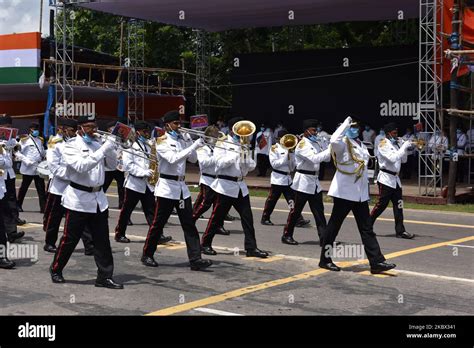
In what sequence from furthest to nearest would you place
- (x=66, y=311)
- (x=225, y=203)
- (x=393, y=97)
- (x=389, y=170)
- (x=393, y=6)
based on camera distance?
(x=393, y=97)
(x=393, y=6)
(x=389, y=170)
(x=225, y=203)
(x=66, y=311)

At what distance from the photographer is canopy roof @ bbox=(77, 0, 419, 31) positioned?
80.8 ft

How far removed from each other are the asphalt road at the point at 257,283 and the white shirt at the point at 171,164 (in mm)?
985

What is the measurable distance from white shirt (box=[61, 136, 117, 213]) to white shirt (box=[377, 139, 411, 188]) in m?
5.47

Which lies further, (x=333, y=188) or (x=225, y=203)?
(x=225, y=203)

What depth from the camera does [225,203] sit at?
33.6 feet

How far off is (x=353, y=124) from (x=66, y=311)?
14.0 feet

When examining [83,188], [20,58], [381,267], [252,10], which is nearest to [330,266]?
[381,267]

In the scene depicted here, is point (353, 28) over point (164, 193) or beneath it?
over

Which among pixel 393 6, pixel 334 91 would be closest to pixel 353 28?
pixel 334 91

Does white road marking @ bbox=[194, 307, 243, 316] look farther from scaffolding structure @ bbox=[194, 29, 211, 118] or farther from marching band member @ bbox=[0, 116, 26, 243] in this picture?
scaffolding structure @ bbox=[194, 29, 211, 118]

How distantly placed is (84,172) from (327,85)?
874 inches

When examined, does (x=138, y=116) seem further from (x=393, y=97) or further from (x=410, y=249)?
(x=410, y=249)

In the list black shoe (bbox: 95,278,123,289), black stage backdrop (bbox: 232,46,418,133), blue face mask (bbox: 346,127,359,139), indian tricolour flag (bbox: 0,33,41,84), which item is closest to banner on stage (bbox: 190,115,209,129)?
blue face mask (bbox: 346,127,359,139)

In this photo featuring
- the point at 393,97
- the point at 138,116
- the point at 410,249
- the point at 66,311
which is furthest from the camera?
the point at 138,116
